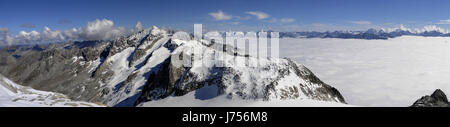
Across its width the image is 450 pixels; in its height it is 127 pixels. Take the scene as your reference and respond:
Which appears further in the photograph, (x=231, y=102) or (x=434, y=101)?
(x=434, y=101)

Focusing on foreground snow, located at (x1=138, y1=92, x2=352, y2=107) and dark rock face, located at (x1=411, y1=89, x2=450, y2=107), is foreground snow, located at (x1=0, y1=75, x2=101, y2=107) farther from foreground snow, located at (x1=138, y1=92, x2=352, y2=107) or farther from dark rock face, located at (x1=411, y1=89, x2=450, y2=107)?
dark rock face, located at (x1=411, y1=89, x2=450, y2=107)

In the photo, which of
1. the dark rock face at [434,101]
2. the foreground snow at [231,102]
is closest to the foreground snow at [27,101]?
the foreground snow at [231,102]

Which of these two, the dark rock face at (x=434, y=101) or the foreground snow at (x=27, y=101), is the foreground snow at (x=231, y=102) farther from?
the foreground snow at (x=27, y=101)

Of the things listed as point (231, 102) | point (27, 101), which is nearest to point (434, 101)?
point (231, 102)

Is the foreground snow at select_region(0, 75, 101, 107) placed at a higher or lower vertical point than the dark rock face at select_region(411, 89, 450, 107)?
higher

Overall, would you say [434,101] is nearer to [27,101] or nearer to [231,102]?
[231,102]

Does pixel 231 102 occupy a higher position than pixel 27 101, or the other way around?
pixel 27 101

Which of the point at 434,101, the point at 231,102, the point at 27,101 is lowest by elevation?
the point at 434,101

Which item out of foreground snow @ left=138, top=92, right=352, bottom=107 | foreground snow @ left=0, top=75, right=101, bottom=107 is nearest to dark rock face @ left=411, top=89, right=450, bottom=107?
foreground snow @ left=138, top=92, right=352, bottom=107
